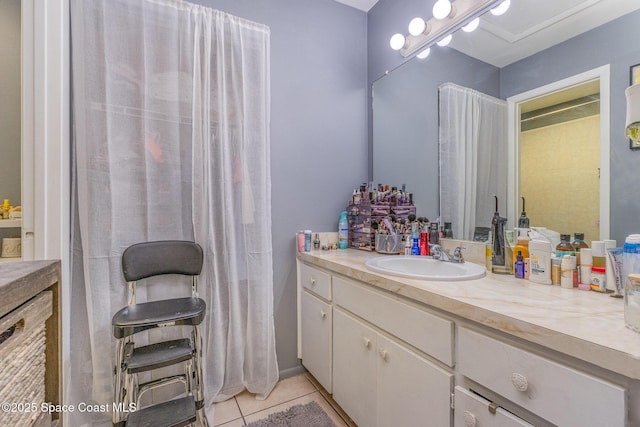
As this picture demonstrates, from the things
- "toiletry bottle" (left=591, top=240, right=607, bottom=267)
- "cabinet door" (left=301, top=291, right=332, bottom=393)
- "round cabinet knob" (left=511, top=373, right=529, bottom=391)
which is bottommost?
"cabinet door" (left=301, top=291, right=332, bottom=393)

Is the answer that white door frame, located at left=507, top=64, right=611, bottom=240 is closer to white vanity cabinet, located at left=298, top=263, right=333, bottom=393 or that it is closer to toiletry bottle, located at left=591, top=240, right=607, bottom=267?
toiletry bottle, located at left=591, top=240, right=607, bottom=267

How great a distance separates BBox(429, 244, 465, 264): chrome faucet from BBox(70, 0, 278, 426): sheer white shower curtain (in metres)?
0.91

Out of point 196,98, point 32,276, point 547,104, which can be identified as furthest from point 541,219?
point 196,98

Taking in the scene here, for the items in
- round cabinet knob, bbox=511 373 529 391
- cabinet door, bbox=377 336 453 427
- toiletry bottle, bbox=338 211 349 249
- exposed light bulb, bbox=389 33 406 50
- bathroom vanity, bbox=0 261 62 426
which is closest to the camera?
bathroom vanity, bbox=0 261 62 426

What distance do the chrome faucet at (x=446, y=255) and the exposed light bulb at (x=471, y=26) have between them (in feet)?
3.60

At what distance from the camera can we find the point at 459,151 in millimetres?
1484

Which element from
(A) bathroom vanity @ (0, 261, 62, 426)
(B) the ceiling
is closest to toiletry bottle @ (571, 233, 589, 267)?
(B) the ceiling

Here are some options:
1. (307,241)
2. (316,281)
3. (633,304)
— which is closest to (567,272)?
(633,304)

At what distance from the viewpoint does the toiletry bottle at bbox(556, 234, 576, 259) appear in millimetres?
999

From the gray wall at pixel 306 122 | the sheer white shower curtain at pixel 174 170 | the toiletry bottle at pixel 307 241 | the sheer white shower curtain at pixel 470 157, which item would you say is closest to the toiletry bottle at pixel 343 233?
the gray wall at pixel 306 122

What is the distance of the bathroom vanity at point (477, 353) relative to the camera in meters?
0.57

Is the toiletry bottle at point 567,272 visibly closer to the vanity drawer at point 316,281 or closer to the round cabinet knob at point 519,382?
the round cabinet knob at point 519,382

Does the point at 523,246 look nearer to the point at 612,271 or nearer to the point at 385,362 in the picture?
the point at 612,271

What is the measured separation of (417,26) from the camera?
5.24ft
